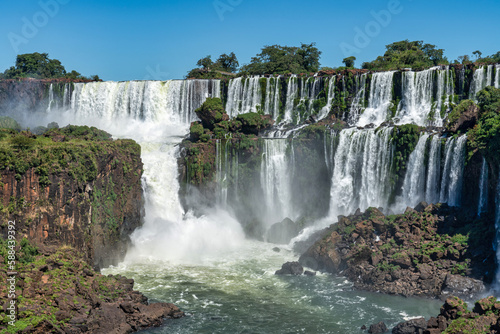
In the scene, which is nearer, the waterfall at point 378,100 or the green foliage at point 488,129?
the green foliage at point 488,129

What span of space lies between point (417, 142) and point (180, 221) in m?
18.3

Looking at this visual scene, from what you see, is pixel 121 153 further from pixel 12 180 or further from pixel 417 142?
pixel 417 142

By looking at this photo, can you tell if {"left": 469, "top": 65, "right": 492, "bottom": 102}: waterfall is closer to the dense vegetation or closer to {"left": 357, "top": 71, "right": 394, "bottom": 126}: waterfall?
{"left": 357, "top": 71, "right": 394, "bottom": 126}: waterfall

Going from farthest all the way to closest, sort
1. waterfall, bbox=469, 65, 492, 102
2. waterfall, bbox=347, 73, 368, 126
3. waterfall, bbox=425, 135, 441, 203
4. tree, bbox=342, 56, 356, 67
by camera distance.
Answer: tree, bbox=342, 56, 356, 67
waterfall, bbox=347, 73, 368, 126
waterfall, bbox=469, 65, 492, 102
waterfall, bbox=425, 135, 441, 203

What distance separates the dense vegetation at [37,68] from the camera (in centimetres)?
6919

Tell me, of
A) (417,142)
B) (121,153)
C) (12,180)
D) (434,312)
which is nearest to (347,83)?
(417,142)

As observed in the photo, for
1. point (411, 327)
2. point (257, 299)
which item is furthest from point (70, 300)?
point (411, 327)

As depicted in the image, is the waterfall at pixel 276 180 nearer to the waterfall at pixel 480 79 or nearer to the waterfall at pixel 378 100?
the waterfall at pixel 378 100

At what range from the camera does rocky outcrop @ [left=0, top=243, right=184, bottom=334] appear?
69.4 feet

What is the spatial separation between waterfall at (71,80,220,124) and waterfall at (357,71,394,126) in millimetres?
14815

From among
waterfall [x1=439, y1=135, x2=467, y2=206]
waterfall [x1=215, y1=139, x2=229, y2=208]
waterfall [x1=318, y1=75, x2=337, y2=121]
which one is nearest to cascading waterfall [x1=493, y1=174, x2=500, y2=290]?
waterfall [x1=439, y1=135, x2=467, y2=206]

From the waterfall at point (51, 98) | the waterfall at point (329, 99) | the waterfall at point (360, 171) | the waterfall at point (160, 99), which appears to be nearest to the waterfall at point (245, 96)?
the waterfall at point (160, 99)

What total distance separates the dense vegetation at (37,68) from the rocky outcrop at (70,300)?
48.4m

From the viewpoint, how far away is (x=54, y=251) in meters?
26.2
